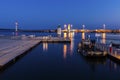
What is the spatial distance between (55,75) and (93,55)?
720 centimetres

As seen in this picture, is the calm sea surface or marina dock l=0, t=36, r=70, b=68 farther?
marina dock l=0, t=36, r=70, b=68

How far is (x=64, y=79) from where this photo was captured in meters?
13.7

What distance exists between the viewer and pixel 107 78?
46.6ft

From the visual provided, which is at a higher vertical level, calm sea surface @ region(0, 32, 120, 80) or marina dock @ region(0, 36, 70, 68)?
marina dock @ region(0, 36, 70, 68)

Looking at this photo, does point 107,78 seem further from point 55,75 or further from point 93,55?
point 93,55

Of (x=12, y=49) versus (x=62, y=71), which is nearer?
(x=62, y=71)

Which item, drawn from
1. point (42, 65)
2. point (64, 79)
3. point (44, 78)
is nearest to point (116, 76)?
point (64, 79)

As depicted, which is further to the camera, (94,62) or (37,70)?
(94,62)

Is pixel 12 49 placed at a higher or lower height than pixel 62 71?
higher

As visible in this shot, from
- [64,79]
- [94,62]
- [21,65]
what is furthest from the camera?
[94,62]

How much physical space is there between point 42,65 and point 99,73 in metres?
4.33

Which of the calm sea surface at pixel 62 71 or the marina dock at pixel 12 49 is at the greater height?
the marina dock at pixel 12 49

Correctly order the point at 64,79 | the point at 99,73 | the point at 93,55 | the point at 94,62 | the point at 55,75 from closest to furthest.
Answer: the point at 64,79 → the point at 55,75 → the point at 99,73 → the point at 94,62 → the point at 93,55

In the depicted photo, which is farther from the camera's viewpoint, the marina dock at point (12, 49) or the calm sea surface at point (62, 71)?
the marina dock at point (12, 49)
